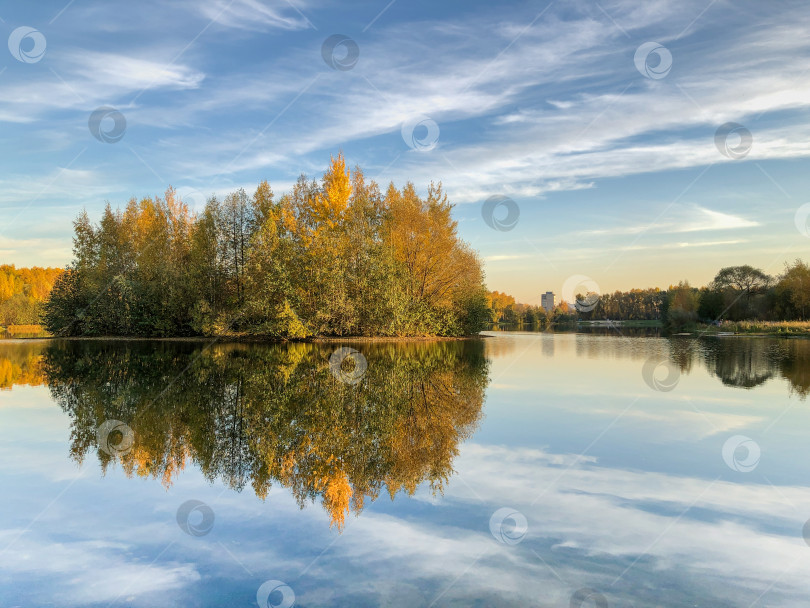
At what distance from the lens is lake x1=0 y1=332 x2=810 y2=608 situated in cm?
386

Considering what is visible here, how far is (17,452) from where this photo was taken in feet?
24.2

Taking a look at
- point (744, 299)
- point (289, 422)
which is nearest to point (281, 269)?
point (289, 422)

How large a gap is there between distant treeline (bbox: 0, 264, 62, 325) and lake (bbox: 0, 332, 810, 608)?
59.9 meters

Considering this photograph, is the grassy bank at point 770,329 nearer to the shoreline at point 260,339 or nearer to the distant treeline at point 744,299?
the distant treeline at point 744,299

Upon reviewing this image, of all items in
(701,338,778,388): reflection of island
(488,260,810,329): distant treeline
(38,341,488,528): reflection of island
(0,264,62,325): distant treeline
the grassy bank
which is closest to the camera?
(38,341,488,528): reflection of island

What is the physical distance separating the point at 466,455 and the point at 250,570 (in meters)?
3.69

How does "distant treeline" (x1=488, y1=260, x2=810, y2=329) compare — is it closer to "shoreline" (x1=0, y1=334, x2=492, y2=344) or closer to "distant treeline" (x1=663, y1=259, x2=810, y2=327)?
"distant treeline" (x1=663, y1=259, x2=810, y2=327)

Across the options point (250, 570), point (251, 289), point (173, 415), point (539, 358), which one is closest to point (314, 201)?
point (251, 289)

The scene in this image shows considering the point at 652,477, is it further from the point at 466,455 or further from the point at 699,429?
the point at 699,429

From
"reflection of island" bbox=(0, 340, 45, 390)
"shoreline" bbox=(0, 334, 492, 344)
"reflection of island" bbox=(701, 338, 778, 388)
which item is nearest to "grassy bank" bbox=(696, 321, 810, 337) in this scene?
"reflection of island" bbox=(701, 338, 778, 388)

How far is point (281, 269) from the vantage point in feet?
104

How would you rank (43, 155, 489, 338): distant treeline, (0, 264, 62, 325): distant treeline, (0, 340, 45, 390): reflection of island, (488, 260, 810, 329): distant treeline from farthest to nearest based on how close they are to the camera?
(0, 264, 62, 325): distant treeline < (488, 260, 810, 329): distant treeline < (43, 155, 489, 338): distant treeline < (0, 340, 45, 390): reflection of island

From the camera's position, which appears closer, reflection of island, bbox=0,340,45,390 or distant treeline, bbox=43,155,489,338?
reflection of island, bbox=0,340,45,390

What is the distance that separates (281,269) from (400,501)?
90.6 feet
